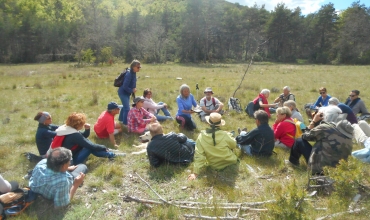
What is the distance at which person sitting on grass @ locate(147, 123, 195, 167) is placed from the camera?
5.25 meters

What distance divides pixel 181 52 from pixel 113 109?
154 ft

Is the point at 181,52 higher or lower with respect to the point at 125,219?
higher

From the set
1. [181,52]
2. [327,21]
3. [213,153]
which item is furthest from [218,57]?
[213,153]

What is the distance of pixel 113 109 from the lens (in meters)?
6.61

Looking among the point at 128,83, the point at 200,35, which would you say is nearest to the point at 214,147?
the point at 128,83

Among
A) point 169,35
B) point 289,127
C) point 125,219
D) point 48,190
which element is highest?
point 169,35

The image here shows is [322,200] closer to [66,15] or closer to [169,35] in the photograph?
[169,35]

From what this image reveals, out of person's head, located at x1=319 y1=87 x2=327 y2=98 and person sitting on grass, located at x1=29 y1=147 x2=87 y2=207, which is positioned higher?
person's head, located at x1=319 y1=87 x2=327 y2=98

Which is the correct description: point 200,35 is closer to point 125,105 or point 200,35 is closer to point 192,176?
point 125,105

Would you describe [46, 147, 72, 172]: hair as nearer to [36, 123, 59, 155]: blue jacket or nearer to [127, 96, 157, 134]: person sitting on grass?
[36, 123, 59, 155]: blue jacket

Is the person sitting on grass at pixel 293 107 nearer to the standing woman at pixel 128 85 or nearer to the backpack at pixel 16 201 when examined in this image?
the standing woman at pixel 128 85

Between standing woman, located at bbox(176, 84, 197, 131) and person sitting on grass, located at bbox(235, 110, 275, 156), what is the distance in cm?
240

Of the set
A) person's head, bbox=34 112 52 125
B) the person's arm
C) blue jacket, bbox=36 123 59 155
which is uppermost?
person's head, bbox=34 112 52 125

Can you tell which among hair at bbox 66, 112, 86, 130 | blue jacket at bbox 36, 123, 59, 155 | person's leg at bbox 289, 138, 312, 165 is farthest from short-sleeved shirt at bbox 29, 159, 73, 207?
A: person's leg at bbox 289, 138, 312, 165
